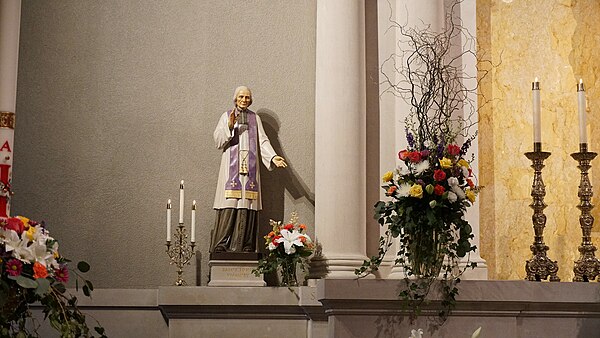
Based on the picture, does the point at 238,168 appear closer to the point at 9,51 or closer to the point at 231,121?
the point at 231,121

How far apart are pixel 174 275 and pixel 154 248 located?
302 millimetres

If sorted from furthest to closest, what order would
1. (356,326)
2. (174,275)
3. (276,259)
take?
(174,275), (276,259), (356,326)

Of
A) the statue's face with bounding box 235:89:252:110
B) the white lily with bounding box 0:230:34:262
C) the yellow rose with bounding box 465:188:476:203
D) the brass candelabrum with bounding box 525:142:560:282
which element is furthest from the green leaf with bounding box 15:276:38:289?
the statue's face with bounding box 235:89:252:110

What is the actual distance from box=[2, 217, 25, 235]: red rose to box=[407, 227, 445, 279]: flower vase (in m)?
2.36

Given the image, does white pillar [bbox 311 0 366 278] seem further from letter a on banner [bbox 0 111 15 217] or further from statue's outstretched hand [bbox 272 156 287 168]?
letter a on banner [bbox 0 111 15 217]

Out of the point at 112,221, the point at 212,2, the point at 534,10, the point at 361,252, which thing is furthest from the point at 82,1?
the point at 534,10

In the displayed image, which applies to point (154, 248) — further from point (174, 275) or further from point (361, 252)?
point (361, 252)

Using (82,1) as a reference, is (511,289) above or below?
below

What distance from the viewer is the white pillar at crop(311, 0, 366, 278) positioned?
24.2ft

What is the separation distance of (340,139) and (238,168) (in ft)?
2.83

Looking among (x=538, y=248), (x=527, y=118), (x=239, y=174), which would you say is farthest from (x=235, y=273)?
(x=527, y=118)

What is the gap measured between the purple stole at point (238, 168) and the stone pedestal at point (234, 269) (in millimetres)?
482

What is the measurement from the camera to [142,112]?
27.1ft

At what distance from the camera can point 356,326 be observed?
4.69m
